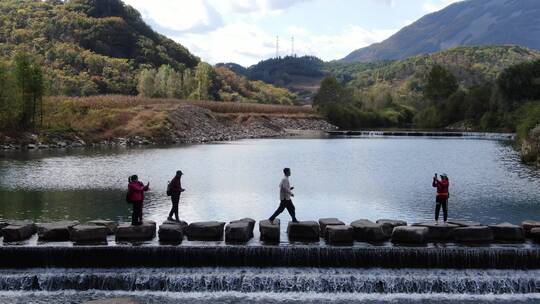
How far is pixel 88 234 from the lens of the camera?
2362 cm

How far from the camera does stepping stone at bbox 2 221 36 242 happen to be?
2380cm

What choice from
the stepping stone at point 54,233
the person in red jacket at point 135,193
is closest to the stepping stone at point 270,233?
the person in red jacket at point 135,193

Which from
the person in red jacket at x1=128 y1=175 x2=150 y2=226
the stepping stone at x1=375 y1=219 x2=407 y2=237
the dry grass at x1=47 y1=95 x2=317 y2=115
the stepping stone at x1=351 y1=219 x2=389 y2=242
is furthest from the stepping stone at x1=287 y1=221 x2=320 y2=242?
the dry grass at x1=47 y1=95 x2=317 y2=115

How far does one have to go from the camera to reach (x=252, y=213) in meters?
33.1

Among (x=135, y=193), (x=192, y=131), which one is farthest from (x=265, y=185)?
(x=192, y=131)

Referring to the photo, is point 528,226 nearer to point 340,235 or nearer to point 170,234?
point 340,235

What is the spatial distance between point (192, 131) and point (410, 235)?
9572 centimetres

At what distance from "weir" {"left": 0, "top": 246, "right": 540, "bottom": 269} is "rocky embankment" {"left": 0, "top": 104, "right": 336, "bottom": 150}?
64440mm

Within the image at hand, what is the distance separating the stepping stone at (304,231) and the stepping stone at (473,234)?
6310 millimetres

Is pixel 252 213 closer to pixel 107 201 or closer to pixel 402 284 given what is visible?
pixel 107 201

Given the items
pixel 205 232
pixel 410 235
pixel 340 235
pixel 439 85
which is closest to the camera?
pixel 340 235

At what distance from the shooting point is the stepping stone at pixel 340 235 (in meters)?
23.4

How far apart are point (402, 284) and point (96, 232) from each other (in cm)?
Answer: 1341

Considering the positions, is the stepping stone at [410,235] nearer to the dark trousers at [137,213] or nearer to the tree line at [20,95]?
the dark trousers at [137,213]
